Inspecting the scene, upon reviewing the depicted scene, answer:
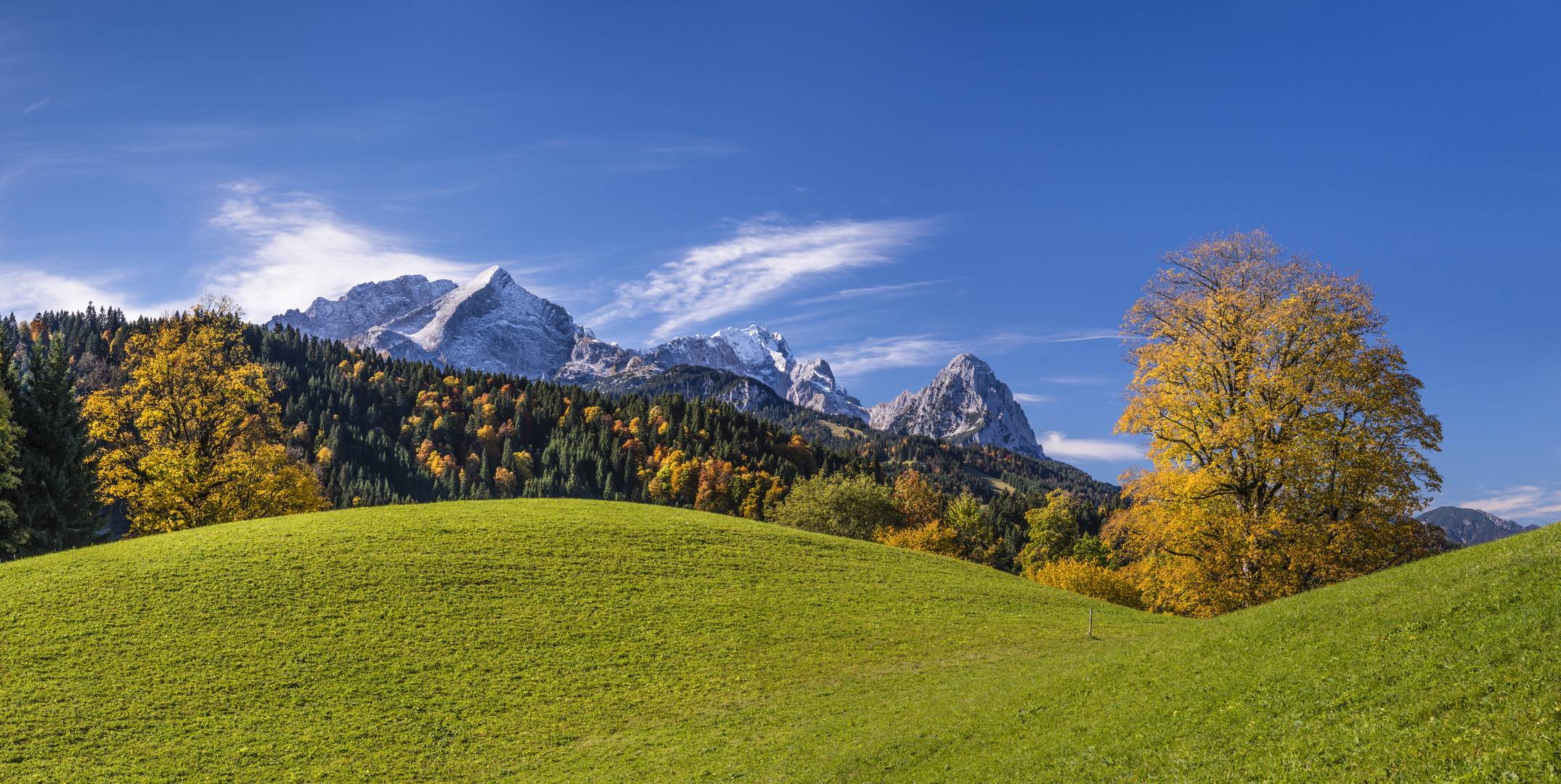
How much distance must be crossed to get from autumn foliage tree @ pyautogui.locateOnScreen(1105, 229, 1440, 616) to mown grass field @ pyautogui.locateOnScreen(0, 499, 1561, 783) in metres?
6.16

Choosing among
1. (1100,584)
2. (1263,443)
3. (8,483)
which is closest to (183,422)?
(8,483)

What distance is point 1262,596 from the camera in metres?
32.9

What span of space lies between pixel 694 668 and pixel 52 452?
61.4 metres

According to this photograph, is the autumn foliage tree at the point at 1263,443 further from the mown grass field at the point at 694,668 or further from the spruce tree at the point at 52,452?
the spruce tree at the point at 52,452

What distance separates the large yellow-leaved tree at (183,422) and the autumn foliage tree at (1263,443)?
60.6 metres

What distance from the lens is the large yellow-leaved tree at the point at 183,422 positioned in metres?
53.4

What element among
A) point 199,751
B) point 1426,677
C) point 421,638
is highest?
point 1426,677

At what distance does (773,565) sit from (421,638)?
74.7ft

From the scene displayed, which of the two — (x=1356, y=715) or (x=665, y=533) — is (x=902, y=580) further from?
(x=1356, y=715)

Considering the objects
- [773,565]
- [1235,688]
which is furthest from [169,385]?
[1235,688]

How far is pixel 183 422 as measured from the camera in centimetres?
5556

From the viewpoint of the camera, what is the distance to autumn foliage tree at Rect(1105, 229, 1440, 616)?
3141 cm

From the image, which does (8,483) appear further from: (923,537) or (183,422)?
(923,537)

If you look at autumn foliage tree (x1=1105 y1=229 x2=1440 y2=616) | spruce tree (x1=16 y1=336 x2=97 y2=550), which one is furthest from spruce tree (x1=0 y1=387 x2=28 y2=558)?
autumn foliage tree (x1=1105 y1=229 x2=1440 y2=616)
